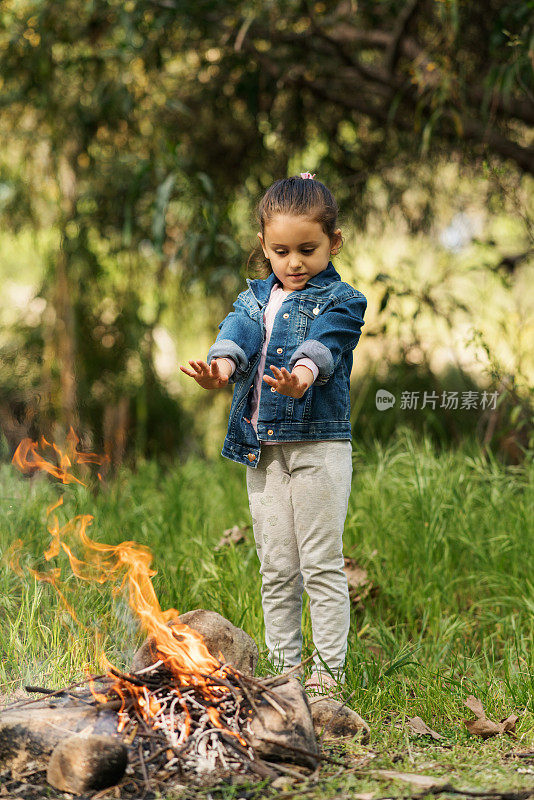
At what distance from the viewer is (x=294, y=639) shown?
2.64 m

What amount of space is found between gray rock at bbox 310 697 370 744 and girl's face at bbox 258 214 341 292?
1.22 meters

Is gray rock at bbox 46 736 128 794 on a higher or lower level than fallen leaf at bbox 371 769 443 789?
higher

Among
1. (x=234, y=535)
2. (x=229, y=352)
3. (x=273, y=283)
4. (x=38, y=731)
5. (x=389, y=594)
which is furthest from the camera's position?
(x=234, y=535)

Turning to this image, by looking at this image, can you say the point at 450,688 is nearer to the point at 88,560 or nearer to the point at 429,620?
the point at 429,620

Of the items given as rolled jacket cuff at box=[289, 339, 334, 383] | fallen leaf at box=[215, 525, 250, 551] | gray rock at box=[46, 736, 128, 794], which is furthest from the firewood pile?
fallen leaf at box=[215, 525, 250, 551]

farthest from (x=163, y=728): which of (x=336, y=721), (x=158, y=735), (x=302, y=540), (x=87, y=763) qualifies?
(x=302, y=540)

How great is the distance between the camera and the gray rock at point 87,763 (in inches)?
71.4

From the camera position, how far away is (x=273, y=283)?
2.67 m

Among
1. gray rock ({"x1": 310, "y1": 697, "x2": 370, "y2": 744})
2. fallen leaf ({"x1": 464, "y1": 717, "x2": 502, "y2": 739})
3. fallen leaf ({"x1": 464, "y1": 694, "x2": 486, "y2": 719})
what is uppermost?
gray rock ({"x1": 310, "y1": 697, "x2": 370, "y2": 744})

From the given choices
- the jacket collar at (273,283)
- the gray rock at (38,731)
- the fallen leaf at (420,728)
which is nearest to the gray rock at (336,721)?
the fallen leaf at (420,728)

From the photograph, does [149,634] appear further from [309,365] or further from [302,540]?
[309,365]

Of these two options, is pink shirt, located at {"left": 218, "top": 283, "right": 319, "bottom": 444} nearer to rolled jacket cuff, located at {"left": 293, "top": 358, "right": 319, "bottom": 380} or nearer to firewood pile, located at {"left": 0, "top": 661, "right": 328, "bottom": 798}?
rolled jacket cuff, located at {"left": 293, "top": 358, "right": 319, "bottom": 380}

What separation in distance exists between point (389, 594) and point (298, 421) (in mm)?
1155

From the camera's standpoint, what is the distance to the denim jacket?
8.15ft
